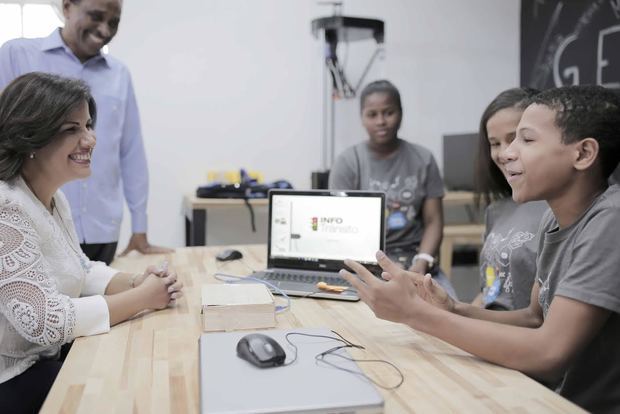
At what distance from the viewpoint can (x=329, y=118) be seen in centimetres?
382

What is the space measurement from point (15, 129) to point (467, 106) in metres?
3.38

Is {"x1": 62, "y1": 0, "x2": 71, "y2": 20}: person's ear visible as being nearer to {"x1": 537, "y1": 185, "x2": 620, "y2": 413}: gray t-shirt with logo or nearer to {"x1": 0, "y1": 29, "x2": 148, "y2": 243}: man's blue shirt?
{"x1": 0, "y1": 29, "x2": 148, "y2": 243}: man's blue shirt

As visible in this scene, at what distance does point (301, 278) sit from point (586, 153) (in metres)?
0.82

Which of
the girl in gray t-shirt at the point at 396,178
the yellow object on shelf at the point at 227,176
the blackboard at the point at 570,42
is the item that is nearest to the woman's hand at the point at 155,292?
the girl in gray t-shirt at the point at 396,178

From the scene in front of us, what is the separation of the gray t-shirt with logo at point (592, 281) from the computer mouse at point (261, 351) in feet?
1.66

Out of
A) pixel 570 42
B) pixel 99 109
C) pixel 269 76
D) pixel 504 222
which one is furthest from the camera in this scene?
pixel 269 76

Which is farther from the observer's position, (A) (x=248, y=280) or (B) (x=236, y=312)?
(A) (x=248, y=280)

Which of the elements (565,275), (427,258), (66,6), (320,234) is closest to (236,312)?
(320,234)

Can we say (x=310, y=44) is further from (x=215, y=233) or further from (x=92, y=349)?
(x=92, y=349)

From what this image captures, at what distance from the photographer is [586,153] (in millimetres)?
1064

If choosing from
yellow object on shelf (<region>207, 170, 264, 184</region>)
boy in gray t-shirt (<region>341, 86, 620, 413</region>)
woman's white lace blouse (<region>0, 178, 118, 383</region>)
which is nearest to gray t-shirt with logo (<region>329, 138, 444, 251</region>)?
boy in gray t-shirt (<region>341, 86, 620, 413</region>)

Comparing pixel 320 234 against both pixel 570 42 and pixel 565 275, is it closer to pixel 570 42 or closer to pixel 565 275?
pixel 565 275

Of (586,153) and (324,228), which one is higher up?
(586,153)

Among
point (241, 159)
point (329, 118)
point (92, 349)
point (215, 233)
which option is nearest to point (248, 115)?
point (241, 159)
